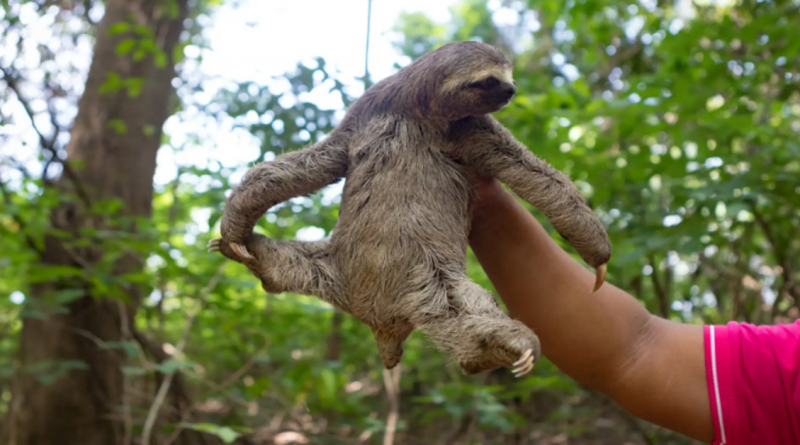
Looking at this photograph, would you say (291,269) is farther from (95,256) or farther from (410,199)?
(95,256)

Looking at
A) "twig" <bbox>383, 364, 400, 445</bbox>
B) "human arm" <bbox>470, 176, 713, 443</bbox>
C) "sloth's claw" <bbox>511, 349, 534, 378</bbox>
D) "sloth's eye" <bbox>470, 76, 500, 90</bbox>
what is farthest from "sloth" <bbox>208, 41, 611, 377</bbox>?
"twig" <bbox>383, 364, 400, 445</bbox>

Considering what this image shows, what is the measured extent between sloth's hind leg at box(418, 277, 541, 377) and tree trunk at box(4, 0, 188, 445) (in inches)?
123

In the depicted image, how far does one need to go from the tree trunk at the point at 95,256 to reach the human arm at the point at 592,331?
285cm

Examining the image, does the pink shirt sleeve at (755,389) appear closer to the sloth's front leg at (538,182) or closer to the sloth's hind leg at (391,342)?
the sloth's front leg at (538,182)

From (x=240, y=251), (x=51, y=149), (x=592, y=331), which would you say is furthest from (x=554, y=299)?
Result: (x=51, y=149)

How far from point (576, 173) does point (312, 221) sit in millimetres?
1436

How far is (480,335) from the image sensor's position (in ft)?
3.19

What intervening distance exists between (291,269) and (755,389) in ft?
4.28

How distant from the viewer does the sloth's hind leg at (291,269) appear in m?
1.21

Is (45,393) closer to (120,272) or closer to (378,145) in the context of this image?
(120,272)

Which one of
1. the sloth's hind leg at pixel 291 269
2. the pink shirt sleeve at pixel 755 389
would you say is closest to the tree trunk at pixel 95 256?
the sloth's hind leg at pixel 291 269

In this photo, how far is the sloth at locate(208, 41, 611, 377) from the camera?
1.12 m

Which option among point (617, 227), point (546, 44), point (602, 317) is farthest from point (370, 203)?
point (546, 44)

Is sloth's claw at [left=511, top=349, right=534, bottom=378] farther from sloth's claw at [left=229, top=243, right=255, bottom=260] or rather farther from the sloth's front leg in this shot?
sloth's claw at [left=229, top=243, right=255, bottom=260]
